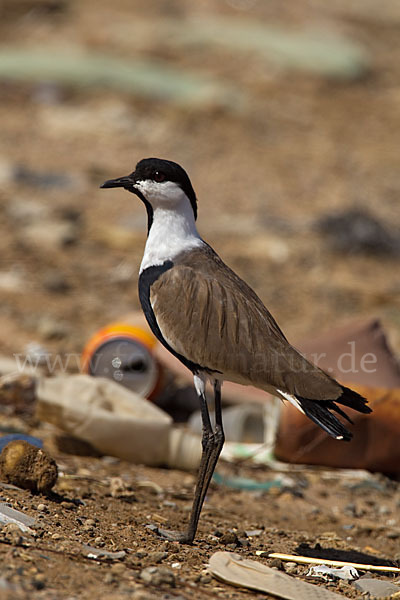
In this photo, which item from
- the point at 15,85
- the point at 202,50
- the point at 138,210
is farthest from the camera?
the point at 202,50

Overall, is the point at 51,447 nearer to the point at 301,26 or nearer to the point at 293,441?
the point at 293,441

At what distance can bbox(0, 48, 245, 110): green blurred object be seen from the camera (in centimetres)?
1328

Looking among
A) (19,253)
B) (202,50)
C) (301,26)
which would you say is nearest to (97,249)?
(19,253)

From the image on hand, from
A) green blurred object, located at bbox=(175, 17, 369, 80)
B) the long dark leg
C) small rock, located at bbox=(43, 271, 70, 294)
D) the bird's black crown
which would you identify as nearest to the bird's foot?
the long dark leg

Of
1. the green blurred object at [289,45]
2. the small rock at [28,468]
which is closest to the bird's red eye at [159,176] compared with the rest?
the small rock at [28,468]

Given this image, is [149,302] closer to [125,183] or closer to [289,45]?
[125,183]

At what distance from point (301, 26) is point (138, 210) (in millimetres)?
9081

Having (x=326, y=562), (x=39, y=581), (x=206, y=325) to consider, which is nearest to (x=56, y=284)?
(x=206, y=325)

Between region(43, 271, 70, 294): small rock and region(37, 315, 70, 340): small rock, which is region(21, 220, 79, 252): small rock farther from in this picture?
region(37, 315, 70, 340): small rock

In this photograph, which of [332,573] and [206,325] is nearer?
[332,573]

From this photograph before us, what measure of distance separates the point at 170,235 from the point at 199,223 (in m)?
5.78

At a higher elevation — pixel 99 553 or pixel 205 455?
pixel 205 455

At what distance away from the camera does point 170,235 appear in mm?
4102

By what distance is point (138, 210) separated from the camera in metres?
9.95
